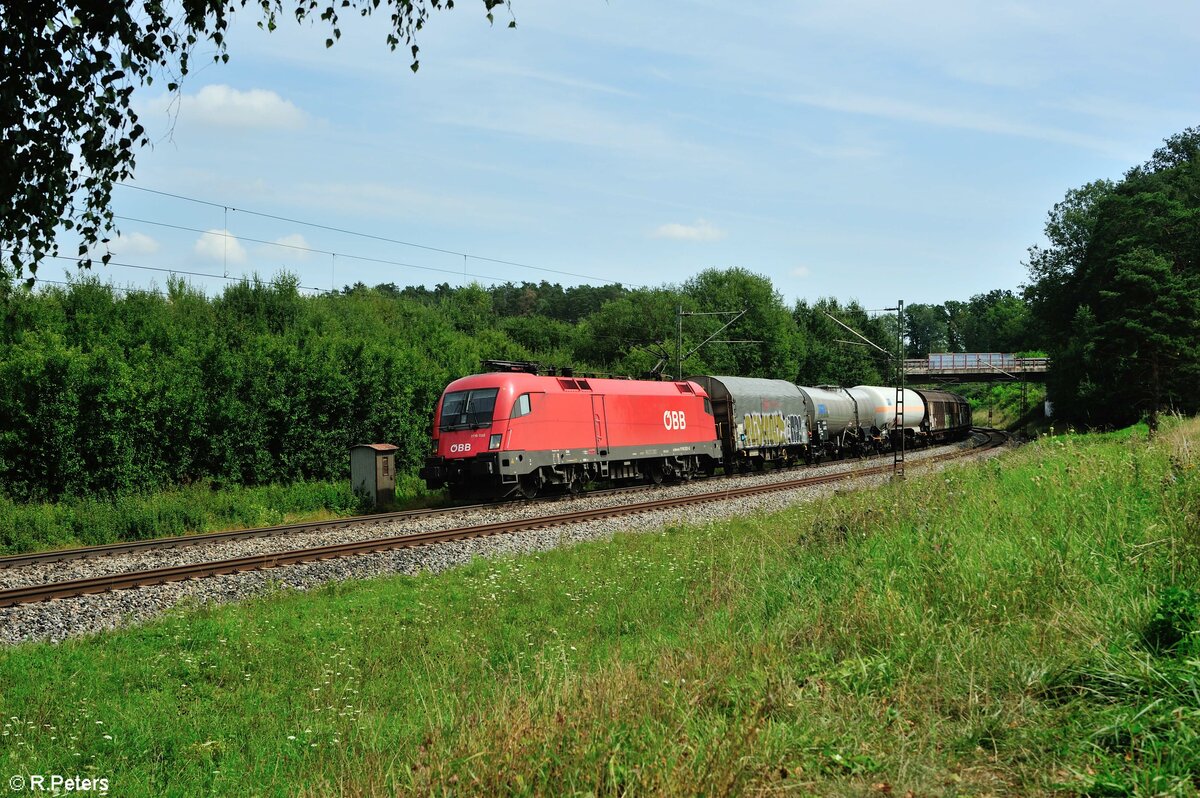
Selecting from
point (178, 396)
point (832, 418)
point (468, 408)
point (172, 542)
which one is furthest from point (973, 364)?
point (172, 542)

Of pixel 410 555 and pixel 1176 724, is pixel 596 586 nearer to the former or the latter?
pixel 410 555

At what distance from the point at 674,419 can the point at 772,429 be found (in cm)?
698

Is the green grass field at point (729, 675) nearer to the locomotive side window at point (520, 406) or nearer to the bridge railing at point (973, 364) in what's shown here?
the locomotive side window at point (520, 406)

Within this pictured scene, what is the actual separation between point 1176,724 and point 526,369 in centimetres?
1935

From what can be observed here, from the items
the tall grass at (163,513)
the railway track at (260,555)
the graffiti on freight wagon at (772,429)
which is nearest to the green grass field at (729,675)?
the railway track at (260,555)

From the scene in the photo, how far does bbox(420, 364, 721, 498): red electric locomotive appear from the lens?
69.5 ft

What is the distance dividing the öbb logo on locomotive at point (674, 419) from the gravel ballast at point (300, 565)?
207 inches

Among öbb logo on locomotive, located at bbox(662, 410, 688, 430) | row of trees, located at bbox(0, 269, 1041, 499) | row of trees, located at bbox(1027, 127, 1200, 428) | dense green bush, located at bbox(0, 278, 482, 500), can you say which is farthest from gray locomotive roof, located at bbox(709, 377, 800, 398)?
row of trees, located at bbox(1027, 127, 1200, 428)

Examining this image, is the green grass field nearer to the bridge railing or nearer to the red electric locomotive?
the red electric locomotive

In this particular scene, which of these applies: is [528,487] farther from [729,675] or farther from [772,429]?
[729,675]

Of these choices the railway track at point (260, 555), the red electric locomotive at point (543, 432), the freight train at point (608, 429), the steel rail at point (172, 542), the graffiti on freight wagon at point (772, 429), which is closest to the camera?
the railway track at point (260, 555)

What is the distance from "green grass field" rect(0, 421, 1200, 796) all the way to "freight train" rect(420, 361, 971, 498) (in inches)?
388

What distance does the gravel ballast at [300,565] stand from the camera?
33.6 feet

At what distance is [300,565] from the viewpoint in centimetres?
1338
